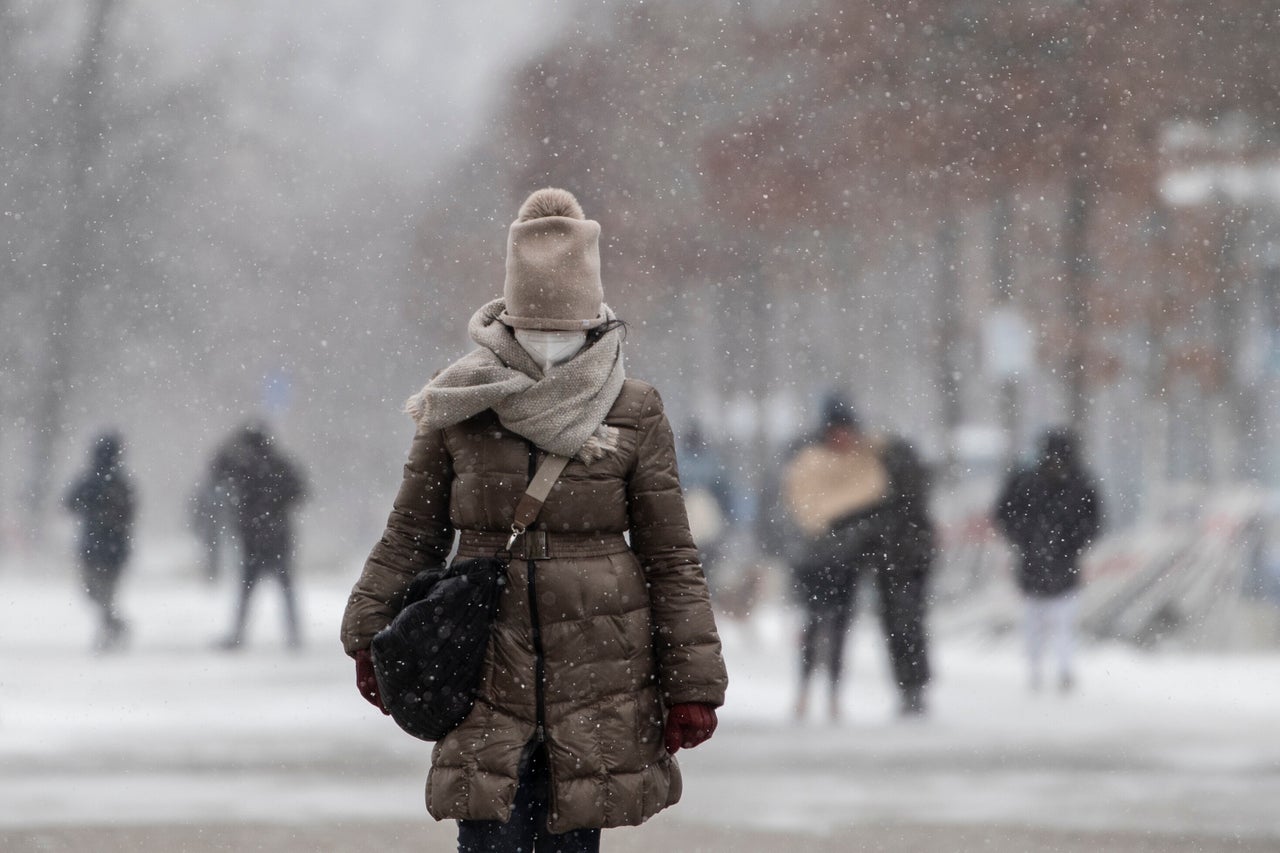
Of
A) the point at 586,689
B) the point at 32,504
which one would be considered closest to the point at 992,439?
the point at 586,689

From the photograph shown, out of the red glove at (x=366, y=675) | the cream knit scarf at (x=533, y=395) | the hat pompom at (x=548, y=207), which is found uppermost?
the hat pompom at (x=548, y=207)

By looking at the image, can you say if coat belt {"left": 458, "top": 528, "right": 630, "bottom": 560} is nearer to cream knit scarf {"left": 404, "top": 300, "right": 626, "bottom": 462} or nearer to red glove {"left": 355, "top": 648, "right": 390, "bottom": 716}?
cream knit scarf {"left": 404, "top": 300, "right": 626, "bottom": 462}

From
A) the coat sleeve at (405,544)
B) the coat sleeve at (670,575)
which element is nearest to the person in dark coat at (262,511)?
the coat sleeve at (405,544)

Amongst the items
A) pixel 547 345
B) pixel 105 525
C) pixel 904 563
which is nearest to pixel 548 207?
pixel 547 345

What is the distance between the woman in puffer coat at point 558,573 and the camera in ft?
10.4

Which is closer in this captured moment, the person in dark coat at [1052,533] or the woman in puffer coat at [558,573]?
the woman in puffer coat at [558,573]

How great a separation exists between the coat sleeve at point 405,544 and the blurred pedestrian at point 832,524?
240 centimetres

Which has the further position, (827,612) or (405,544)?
(827,612)

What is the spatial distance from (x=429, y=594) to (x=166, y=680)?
2.86 meters

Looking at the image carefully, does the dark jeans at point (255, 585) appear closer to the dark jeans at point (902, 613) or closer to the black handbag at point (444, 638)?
the dark jeans at point (902, 613)

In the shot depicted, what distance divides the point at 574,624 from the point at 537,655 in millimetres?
102

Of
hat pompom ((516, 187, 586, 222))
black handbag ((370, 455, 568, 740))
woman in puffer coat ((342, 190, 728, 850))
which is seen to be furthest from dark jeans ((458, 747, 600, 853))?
hat pompom ((516, 187, 586, 222))

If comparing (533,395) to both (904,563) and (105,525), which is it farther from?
(105,525)

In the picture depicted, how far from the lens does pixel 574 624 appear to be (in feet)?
10.4
